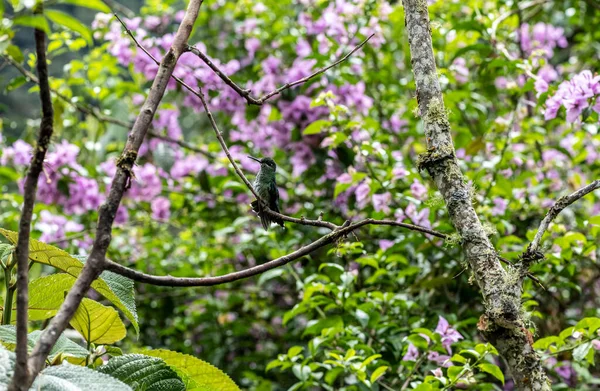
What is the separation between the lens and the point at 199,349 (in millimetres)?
3244

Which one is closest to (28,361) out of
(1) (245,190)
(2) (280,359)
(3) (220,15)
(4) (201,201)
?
(2) (280,359)

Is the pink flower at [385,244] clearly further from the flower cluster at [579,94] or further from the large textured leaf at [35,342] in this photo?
the large textured leaf at [35,342]

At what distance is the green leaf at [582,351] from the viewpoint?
4.66ft

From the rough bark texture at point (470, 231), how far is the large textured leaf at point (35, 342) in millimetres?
578

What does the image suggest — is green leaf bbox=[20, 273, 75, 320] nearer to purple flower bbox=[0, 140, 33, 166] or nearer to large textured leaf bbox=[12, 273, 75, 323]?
large textured leaf bbox=[12, 273, 75, 323]

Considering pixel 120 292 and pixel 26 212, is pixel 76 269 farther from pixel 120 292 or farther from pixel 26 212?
pixel 26 212

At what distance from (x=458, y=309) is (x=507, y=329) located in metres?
1.31

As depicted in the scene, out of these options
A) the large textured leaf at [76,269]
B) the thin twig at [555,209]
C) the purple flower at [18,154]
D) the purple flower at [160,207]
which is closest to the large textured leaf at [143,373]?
the large textured leaf at [76,269]

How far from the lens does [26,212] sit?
0.60 meters

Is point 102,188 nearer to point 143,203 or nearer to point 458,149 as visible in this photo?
point 143,203

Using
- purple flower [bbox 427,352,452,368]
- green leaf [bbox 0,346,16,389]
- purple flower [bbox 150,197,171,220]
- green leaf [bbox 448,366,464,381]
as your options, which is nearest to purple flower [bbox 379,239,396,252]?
purple flower [bbox 427,352,452,368]

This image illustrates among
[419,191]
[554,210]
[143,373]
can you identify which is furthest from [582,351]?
[143,373]

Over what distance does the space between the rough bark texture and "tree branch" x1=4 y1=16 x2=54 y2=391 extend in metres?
0.60

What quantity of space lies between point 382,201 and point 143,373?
1.38 m
